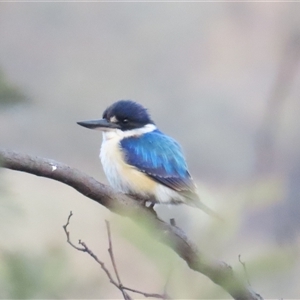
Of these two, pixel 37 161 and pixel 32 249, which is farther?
pixel 37 161

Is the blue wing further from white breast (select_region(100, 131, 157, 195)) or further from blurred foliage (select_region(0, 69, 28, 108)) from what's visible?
blurred foliage (select_region(0, 69, 28, 108))

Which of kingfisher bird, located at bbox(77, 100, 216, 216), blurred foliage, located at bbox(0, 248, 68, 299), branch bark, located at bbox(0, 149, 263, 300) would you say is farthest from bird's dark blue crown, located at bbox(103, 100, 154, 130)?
blurred foliage, located at bbox(0, 248, 68, 299)

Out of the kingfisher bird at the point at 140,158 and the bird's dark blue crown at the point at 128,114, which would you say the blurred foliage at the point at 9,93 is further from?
the bird's dark blue crown at the point at 128,114

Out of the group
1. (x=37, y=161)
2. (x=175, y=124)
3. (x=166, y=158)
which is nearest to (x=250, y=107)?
(x=175, y=124)

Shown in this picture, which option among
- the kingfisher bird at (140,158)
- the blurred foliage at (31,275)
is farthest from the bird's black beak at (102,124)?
the blurred foliage at (31,275)

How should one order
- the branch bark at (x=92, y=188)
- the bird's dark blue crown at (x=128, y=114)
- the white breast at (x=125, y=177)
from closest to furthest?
the branch bark at (x=92, y=188) → the white breast at (x=125, y=177) → the bird's dark blue crown at (x=128, y=114)

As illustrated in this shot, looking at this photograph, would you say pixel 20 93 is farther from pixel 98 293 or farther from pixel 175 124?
pixel 175 124
